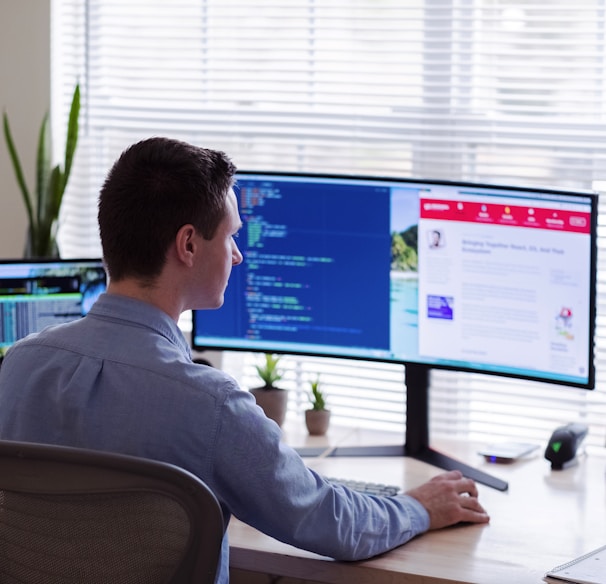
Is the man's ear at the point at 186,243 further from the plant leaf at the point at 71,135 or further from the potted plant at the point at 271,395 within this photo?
the plant leaf at the point at 71,135

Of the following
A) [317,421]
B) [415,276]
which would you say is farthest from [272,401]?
[415,276]

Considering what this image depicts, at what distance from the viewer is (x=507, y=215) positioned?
203 cm

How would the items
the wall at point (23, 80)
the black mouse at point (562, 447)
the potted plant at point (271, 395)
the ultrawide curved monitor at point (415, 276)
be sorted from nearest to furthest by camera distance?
the ultrawide curved monitor at point (415, 276), the black mouse at point (562, 447), the potted plant at point (271, 395), the wall at point (23, 80)

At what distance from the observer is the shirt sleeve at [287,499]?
1.41 metres

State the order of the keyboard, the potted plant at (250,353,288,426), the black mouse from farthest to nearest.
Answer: the potted plant at (250,353,288,426) → the black mouse → the keyboard

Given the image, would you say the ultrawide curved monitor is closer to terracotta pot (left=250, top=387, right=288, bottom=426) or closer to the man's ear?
terracotta pot (left=250, top=387, right=288, bottom=426)

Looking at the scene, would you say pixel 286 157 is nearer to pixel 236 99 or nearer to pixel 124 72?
pixel 236 99

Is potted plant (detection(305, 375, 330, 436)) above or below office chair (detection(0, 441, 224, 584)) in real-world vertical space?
below

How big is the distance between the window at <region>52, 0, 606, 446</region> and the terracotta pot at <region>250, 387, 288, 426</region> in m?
0.46

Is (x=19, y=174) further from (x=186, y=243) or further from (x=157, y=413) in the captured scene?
(x=157, y=413)

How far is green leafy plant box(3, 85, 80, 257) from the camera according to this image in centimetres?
284

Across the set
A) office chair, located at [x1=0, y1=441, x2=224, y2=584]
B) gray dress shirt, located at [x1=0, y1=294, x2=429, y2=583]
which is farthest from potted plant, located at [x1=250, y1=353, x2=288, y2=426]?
office chair, located at [x1=0, y1=441, x2=224, y2=584]

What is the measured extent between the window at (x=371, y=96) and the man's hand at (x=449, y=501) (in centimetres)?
81

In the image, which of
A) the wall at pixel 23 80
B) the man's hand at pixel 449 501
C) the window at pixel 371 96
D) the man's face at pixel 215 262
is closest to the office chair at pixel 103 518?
the man's face at pixel 215 262
